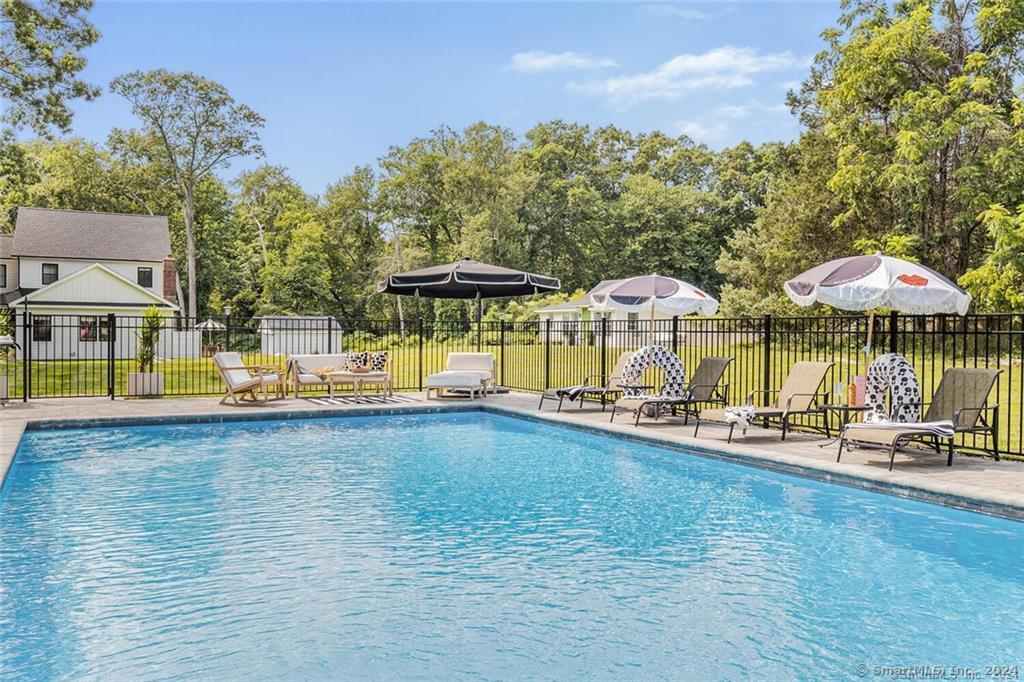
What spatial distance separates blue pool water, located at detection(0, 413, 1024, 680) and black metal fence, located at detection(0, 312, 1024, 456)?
2.07 m

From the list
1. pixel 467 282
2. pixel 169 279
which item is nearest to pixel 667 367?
pixel 467 282

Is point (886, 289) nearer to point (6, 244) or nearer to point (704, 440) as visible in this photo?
point (704, 440)

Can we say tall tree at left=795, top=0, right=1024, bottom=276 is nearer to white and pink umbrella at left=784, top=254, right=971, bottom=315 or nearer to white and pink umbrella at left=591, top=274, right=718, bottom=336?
white and pink umbrella at left=591, top=274, right=718, bottom=336

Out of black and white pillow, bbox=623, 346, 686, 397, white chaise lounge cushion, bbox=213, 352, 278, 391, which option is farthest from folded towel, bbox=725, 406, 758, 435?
white chaise lounge cushion, bbox=213, 352, 278, 391

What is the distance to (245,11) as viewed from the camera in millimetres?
20000

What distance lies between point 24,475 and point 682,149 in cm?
→ 5124

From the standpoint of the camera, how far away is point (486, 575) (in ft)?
15.6

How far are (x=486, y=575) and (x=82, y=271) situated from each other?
31397mm

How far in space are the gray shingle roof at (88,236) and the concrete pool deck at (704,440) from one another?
22894mm

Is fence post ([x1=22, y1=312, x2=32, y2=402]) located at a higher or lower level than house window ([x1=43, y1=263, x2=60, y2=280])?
lower

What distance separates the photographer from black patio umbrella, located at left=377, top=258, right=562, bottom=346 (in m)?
14.2

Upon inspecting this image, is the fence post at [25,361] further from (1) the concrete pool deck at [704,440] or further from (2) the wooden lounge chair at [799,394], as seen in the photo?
(2) the wooden lounge chair at [799,394]

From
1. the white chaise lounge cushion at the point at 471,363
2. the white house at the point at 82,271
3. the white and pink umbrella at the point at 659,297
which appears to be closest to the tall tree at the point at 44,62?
the white house at the point at 82,271

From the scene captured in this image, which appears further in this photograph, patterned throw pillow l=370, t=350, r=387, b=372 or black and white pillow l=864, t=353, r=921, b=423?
patterned throw pillow l=370, t=350, r=387, b=372
